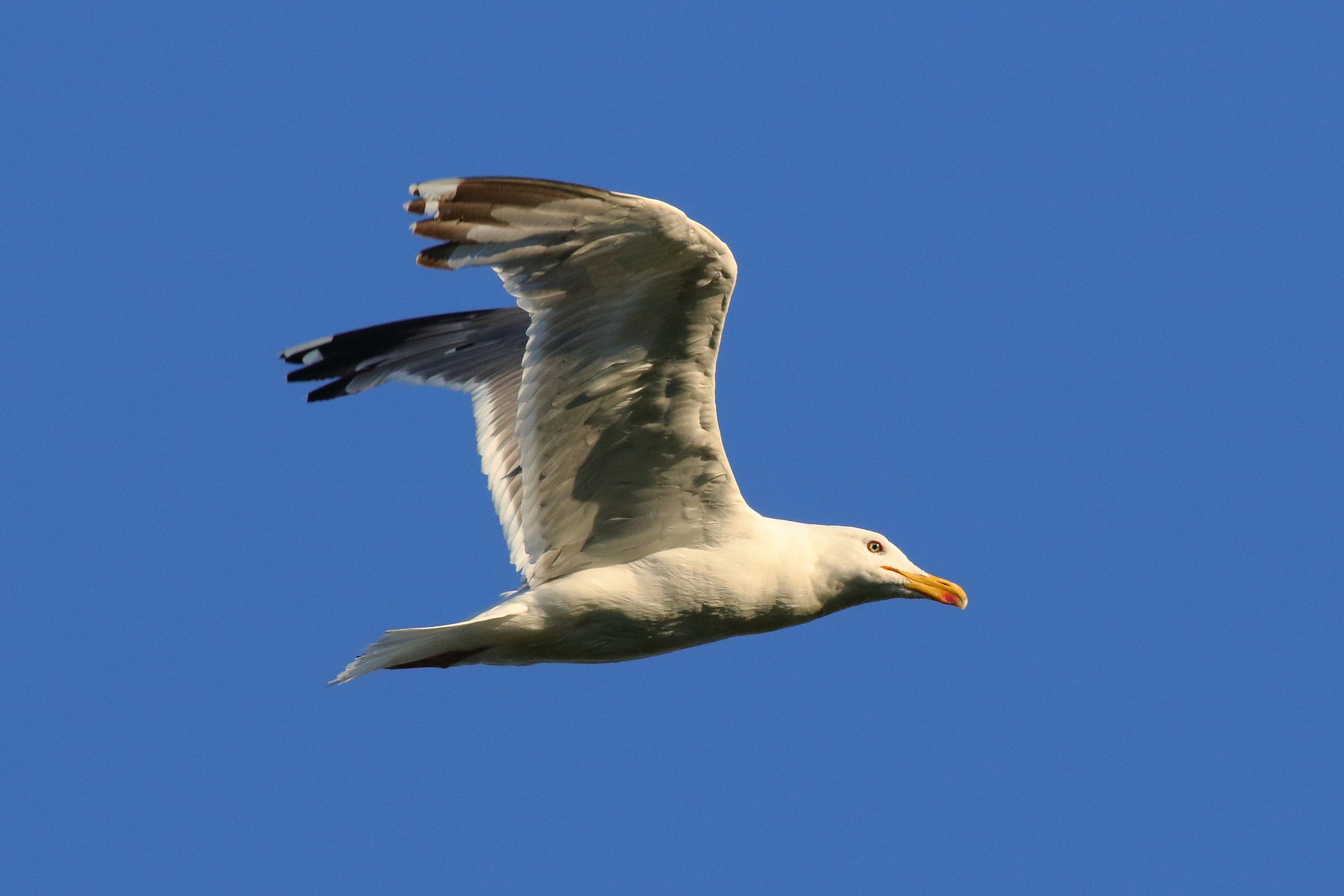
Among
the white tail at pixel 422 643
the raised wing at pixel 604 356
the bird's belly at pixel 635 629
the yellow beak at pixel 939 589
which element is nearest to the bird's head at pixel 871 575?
the yellow beak at pixel 939 589

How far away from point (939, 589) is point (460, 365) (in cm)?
350

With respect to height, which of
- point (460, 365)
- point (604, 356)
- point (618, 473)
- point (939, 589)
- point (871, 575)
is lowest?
point (939, 589)

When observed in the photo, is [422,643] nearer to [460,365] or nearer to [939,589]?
[460,365]

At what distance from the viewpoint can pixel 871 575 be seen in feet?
28.6

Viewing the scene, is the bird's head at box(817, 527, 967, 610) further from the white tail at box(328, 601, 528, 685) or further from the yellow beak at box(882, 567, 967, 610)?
the white tail at box(328, 601, 528, 685)

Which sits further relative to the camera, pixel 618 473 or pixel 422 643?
pixel 618 473

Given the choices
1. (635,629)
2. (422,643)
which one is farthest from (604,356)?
(422,643)

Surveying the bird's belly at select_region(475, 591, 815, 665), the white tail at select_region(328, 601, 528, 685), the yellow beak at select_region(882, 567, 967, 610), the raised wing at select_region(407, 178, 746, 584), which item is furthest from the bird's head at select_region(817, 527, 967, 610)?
the white tail at select_region(328, 601, 528, 685)

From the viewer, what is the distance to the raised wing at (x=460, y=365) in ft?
31.6

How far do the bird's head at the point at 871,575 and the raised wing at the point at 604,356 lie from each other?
0.69 metres

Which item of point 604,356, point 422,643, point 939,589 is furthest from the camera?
point 939,589

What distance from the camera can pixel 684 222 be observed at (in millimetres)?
6949

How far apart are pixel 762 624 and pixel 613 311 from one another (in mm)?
2120

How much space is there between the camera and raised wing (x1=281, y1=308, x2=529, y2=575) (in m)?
9.62
